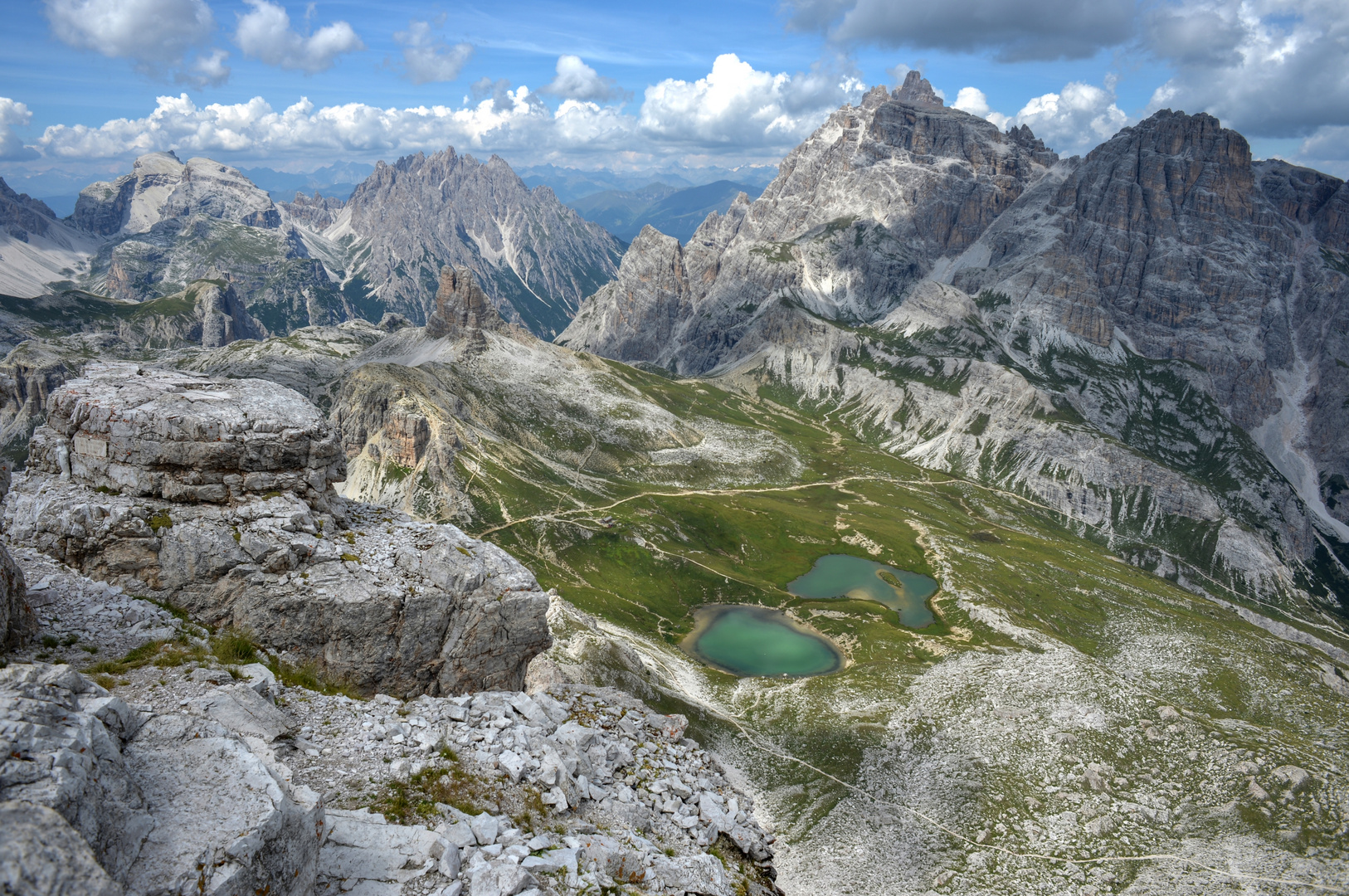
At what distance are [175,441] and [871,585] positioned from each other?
455ft

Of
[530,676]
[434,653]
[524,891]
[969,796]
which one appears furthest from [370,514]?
[969,796]

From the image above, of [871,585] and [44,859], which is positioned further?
[871,585]

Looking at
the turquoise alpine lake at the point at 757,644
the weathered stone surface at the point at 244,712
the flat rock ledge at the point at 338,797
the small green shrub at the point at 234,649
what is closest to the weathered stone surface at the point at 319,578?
the small green shrub at the point at 234,649

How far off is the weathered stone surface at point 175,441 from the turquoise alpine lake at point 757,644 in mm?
86329

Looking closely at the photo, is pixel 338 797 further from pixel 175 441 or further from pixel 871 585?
pixel 871 585

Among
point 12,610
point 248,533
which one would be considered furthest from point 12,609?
point 248,533

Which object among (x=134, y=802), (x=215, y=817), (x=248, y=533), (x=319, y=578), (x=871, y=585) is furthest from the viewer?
(x=871, y=585)

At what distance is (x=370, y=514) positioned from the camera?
111 ft

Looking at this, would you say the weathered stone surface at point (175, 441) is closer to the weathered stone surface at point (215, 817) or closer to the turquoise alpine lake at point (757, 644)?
the weathered stone surface at point (215, 817)

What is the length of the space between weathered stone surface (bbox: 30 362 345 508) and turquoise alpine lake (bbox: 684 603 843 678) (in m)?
86.3

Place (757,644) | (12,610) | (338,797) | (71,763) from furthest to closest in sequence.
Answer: (757,644)
(12,610)
(338,797)
(71,763)

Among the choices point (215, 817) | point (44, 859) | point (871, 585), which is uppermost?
point (44, 859)

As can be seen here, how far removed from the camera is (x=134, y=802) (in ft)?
41.7

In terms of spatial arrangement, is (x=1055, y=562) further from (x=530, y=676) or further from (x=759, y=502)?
(x=530, y=676)
